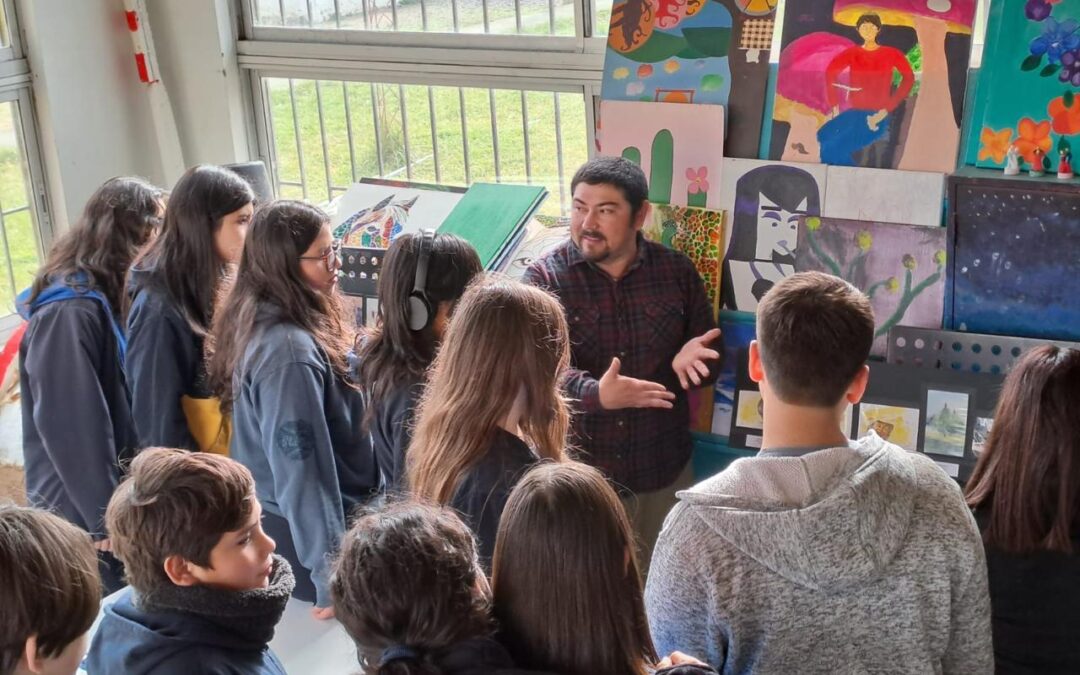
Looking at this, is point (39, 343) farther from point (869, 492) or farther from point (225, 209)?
point (869, 492)

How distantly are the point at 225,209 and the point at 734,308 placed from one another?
139 centimetres

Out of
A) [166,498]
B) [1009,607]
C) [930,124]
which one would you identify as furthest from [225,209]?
[1009,607]

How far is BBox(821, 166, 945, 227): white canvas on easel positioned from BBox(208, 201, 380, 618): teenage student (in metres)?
1.31

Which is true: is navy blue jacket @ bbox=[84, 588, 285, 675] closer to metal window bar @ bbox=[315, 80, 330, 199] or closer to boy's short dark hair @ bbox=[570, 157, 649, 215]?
boy's short dark hair @ bbox=[570, 157, 649, 215]

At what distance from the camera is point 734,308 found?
10.4 feet

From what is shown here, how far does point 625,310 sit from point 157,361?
3.89ft

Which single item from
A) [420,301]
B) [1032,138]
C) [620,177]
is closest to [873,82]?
[1032,138]

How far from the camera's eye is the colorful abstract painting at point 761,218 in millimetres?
3023

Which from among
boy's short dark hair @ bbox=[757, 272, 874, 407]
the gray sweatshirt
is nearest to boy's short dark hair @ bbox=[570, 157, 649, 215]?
boy's short dark hair @ bbox=[757, 272, 874, 407]

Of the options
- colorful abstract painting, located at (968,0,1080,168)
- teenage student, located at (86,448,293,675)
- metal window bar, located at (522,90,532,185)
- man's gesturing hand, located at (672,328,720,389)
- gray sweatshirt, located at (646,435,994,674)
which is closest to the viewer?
gray sweatshirt, located at (646,435,994,674)

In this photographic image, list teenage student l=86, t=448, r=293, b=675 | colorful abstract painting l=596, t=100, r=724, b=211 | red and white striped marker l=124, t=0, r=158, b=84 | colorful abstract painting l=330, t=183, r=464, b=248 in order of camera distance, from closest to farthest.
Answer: teenage student l=86, t=448, r=293, b=675
colorful abstract painting l=596, t=100, r=724, b=211
colorful abstract painting l=330, t=183, r=464, b=248
red and white striped marker l=124, t=0, r=158, b=84

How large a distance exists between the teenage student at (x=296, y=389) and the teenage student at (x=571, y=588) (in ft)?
3.26

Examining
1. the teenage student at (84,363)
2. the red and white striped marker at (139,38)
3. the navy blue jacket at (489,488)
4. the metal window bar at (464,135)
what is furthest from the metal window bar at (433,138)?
the navy blue jacket at (489,488)

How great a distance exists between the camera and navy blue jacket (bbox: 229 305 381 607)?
241 cm
